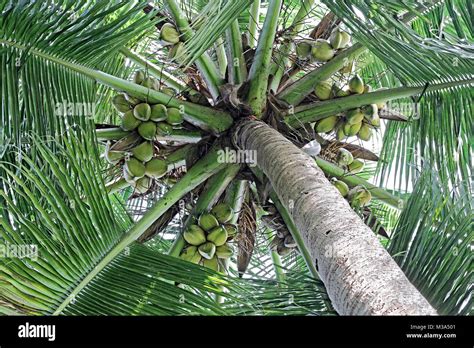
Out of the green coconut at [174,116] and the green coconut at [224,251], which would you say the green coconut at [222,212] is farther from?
the green coconut at [174,116]

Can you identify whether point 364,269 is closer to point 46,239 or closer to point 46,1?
point 46,239

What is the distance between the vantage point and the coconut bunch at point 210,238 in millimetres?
2922

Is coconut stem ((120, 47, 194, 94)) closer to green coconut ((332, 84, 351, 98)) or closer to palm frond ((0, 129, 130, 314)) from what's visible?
green coconut ((332, 84, 351, 98))

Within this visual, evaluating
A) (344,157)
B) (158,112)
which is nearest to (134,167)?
(158,112)

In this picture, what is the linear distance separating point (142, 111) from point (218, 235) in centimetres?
55

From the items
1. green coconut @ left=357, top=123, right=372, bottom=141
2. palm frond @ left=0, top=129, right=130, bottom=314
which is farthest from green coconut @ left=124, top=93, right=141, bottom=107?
green coconut @ left=357, top=123, right=372, bottom=141

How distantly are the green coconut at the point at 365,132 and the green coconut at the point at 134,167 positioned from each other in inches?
36.2

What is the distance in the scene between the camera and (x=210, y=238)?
9.61 ft

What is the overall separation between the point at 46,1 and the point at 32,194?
709mm

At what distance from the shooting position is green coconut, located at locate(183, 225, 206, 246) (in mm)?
2912

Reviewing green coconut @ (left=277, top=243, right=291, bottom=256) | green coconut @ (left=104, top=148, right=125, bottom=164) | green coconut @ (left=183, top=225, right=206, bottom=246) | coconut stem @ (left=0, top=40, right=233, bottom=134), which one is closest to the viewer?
coconut stem @ (left=0, top=40, right=233, bottom=134)

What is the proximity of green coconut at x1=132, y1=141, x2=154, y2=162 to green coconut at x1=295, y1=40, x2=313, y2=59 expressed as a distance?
749 mm

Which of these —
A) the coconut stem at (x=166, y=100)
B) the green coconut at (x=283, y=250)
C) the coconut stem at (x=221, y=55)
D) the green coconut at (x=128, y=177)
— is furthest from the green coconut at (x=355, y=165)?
the green coconut at (x=128, y=177)

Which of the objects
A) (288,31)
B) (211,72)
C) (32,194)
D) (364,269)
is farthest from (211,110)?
(364,269)
